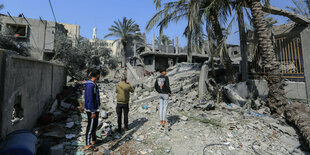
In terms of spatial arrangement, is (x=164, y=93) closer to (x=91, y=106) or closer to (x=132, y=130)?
(x=132, y=130)

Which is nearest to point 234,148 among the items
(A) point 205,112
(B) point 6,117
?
(A) point 205,112

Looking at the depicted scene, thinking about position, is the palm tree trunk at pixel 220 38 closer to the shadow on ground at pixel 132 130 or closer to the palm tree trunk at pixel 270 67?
the palm tree trunk at pixel 270 67

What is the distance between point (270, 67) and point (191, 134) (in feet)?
13.1

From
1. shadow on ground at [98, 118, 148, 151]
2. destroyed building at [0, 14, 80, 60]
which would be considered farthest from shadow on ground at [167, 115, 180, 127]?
destroyed building at [0, 14, 80, 60]

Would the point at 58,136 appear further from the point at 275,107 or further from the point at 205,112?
the point at 275,107

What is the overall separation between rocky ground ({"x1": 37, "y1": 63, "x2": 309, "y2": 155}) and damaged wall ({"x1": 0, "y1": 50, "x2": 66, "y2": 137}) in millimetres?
750

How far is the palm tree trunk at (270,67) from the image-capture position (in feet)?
16.5

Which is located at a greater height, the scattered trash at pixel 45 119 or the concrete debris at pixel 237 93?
the concrete debris at pixel 237 93

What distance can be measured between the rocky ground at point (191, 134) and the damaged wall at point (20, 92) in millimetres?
750

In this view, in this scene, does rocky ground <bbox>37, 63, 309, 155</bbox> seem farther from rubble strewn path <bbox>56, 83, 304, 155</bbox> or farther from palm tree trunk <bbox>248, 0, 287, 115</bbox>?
palm tree trunk <bbox>248, 0, 287, 115</bbox>

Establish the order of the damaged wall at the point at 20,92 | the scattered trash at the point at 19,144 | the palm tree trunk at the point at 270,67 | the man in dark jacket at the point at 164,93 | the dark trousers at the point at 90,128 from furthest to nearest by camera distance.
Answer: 1. the palm tree trunk at the point at 270,67
2. the man in dark jacket at the point at 164,93
3. the dark trousers at the point at 90,128
4. the damaged wall at the point at 20,92
5. the scattered trash at the point at 19,144

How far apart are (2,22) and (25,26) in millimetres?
2002

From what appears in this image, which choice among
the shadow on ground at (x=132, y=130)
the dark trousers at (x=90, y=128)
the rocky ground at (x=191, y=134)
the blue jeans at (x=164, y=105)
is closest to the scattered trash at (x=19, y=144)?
the rocky ground at (x=191, y=134)

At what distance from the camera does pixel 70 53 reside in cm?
1714
